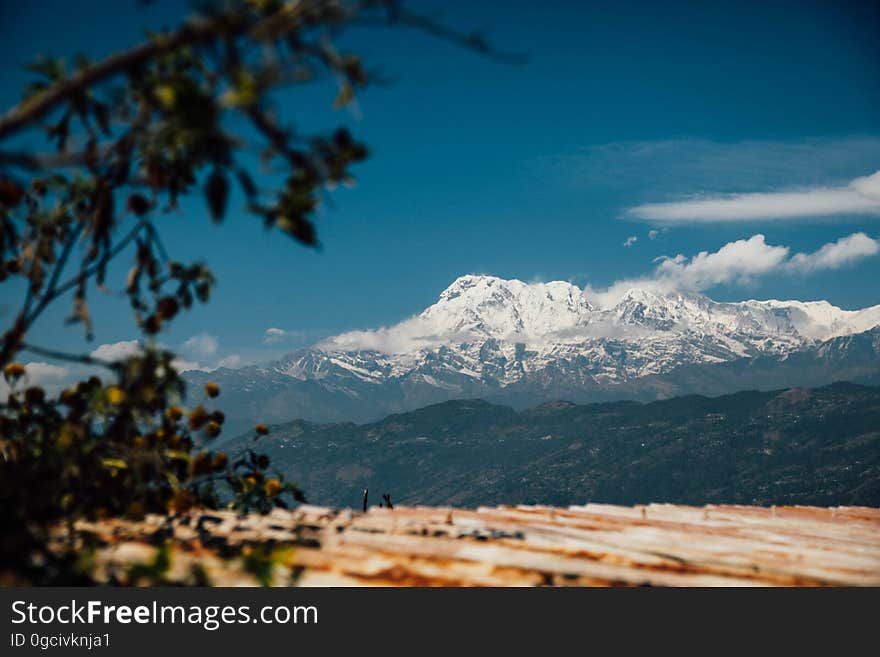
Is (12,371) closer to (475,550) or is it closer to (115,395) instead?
(115,395)

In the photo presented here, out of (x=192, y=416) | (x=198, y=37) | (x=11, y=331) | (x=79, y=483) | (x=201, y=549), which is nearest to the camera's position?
(x=198, y=37)

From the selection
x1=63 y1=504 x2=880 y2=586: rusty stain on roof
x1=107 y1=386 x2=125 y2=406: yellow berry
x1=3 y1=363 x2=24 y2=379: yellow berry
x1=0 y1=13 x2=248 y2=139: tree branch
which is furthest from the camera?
x1=3 y1=363 x2=24 y2=379: yellow berry

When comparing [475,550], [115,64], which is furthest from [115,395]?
[475,550]

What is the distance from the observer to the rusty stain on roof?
3445mm

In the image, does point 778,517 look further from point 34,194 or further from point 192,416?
point 34,194

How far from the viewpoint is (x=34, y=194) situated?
5.44 m

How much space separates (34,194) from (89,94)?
1586mm

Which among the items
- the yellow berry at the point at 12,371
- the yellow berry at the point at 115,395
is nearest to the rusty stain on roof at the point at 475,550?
the yellow berry at the point at 115,395

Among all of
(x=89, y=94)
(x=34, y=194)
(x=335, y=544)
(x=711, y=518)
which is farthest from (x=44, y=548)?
(x=711, y=518)

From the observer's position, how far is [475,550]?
395 centimetres

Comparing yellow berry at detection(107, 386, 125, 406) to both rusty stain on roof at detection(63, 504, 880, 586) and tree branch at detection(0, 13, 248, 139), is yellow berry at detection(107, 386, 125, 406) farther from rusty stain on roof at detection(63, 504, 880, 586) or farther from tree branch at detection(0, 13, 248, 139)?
tree branch at detection(0, 13, 248, 139)

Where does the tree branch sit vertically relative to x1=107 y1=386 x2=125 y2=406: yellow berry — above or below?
above

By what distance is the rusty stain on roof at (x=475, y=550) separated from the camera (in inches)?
136

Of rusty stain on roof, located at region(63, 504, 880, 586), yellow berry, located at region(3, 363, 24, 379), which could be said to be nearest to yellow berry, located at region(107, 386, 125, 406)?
rusty stain on roof, located at region(63, 504, 880, 586)
